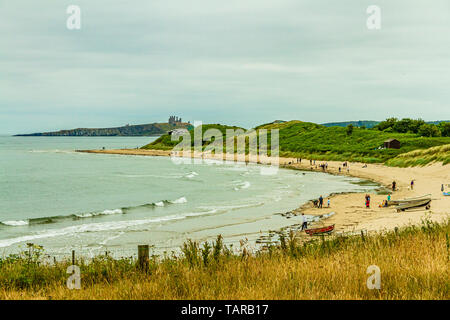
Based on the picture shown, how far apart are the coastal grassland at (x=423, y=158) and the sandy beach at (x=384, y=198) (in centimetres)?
187

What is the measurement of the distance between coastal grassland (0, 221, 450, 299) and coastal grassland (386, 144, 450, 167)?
6325 centimetres

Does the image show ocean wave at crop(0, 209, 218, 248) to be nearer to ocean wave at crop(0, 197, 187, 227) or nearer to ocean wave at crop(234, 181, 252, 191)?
ocean wave at crop(0, 197, 187, 227)

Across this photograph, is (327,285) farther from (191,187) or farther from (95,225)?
(191,187)

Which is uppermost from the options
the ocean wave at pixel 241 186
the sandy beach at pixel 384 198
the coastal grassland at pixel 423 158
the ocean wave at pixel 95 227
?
the coastal grassland at pixel 423 158

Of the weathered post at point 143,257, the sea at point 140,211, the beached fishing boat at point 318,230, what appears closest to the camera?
the weathered post at point 143,257

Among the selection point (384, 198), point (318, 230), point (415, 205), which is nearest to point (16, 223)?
point (318, 230)

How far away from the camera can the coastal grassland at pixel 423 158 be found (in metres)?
66.1

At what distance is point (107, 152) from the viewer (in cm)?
16562

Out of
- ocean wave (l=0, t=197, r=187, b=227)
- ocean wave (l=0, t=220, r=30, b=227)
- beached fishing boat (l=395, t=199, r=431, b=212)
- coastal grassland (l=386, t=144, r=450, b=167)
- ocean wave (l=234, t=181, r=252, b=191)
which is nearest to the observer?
ocean wave (l=0, t=220, r=30, b=227)

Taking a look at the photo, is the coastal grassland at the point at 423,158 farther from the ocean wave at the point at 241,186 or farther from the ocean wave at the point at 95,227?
the ocean wave at the point at 95,227

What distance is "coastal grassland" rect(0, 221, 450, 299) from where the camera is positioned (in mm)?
6398

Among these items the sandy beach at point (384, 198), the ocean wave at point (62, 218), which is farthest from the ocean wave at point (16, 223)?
the sandy beach at point (384, 198)

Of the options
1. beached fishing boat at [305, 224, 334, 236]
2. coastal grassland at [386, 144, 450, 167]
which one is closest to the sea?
beached fishing boat at [305, 224, 334, 236]

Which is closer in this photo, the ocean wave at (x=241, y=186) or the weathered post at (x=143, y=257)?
the weathered post at (x=143, y=257)
